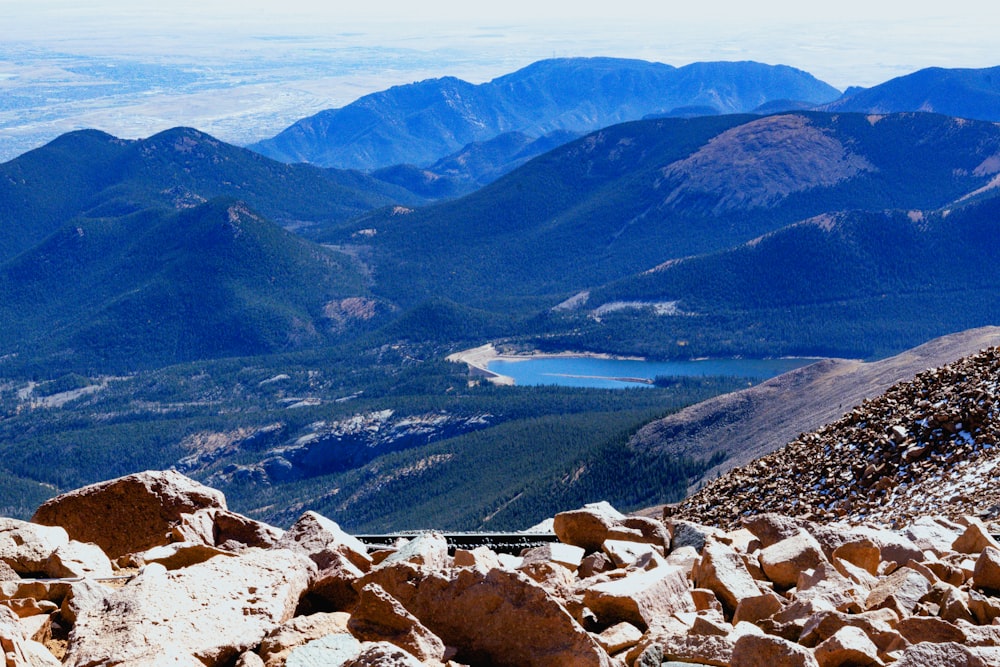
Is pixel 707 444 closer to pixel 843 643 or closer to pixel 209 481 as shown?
pixel 843 643

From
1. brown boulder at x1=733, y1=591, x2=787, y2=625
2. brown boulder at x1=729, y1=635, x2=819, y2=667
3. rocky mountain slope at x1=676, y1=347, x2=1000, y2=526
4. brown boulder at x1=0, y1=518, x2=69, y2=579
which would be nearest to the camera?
brown boulder at x1=729, y1=635, x2=819, y2=667

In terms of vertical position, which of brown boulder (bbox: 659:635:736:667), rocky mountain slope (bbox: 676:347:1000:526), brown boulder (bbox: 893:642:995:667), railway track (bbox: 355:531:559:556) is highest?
brown boulder (bbox: 893:642:995:667)

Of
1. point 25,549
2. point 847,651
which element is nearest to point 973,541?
point 847,651

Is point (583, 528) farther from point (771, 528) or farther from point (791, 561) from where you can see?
point (791, 561)

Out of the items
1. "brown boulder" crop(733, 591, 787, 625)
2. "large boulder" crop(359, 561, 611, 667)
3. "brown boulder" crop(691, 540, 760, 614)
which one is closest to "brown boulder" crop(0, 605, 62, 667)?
"large boulder" crop(359, 561, 611, 667)

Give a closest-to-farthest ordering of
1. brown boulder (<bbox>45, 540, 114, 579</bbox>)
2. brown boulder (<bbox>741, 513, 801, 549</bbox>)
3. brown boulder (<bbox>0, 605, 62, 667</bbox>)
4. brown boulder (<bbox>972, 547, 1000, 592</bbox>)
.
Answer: brown boulder (<bbox>0, 605, 62, 667</bbox>)
brown boulder (<bbox>972, 547, 1000, 592</bbox>)
brown boulder (<bbox>45, 540, 114, 579</bbox>)
brown boulder (<bbox>741, 513, 801, 549</bbox>)

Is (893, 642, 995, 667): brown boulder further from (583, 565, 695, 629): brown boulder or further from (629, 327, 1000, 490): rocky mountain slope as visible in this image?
(629, 327, 1000, 490): rocky mountain slope
